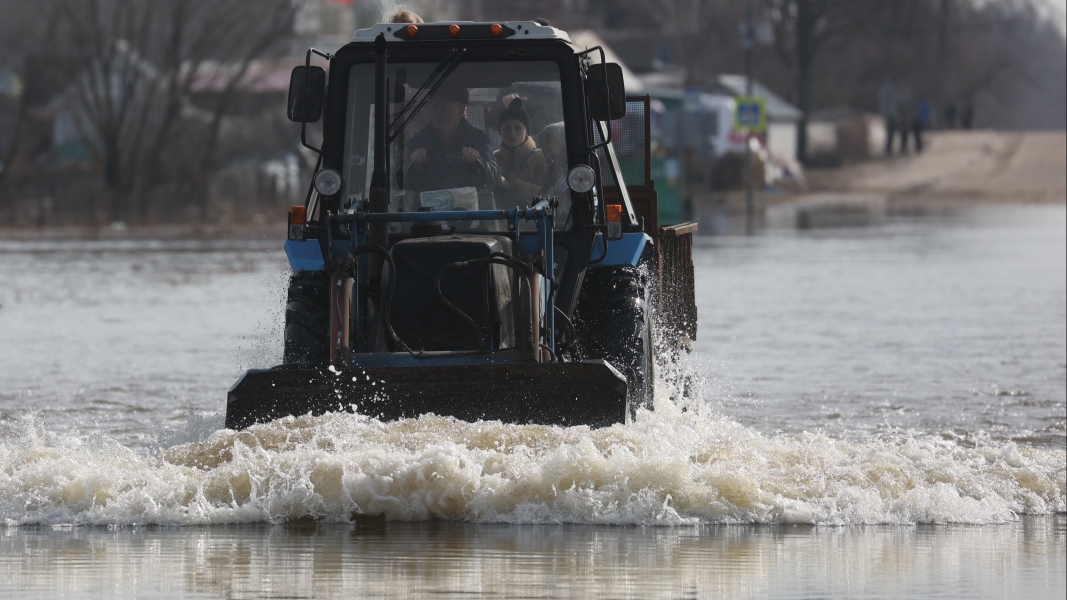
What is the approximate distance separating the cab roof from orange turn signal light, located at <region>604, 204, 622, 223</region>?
923mm

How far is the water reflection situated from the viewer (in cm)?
652

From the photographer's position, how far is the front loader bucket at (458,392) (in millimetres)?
8602

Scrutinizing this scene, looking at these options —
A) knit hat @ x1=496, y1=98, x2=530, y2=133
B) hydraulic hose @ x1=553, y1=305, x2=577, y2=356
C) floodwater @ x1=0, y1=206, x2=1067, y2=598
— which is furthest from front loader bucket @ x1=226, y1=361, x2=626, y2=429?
knit hat @ x1=496, y1=98, x2=530, y2=133

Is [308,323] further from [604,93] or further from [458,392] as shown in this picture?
[604,93]

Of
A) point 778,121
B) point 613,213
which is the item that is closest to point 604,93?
point 613,213

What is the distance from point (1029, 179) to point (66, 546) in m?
58.3

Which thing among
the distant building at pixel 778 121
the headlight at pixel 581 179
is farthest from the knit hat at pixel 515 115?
the distant building at pixel 778 121

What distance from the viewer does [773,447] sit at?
9.39 m

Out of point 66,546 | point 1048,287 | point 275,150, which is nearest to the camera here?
point 66,546

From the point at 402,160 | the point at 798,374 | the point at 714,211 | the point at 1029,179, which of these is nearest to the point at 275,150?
the point at 714,211

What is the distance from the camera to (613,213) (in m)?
10.1

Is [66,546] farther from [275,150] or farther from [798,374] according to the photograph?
[275,150]

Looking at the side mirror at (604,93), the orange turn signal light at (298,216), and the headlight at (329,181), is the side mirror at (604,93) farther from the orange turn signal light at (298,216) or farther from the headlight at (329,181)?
the orange turn signal light at (298,216)

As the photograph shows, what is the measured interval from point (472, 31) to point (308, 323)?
69.1 inches
